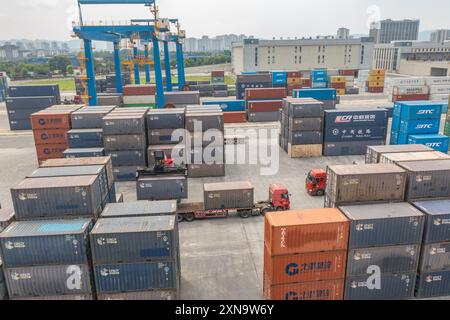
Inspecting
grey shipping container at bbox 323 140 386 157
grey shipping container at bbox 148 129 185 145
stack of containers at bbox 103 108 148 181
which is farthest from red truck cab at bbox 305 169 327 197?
stack of containers at bbox 103 108 148 181

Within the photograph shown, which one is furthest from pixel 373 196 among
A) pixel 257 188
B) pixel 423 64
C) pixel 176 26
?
pixel 423 64

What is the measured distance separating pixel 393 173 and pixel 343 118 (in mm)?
24219

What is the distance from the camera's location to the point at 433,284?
1923cm

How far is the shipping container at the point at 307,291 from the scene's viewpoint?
1792 cm

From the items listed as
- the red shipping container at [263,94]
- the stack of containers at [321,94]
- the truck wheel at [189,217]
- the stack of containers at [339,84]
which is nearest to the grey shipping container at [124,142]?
the truck wheel at [189,217]

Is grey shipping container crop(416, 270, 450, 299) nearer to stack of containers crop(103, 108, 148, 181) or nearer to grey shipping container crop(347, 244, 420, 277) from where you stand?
grey shipping container crop(347, 244, 420, 277)

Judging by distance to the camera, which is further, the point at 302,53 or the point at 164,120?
the point at 302,53

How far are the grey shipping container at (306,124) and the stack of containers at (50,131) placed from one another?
2701cm

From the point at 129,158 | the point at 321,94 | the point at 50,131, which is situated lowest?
the point at 129,158

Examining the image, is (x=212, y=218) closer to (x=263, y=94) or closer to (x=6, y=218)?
(x=6, y=218)

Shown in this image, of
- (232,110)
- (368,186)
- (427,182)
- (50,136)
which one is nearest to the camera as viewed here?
(368,186)

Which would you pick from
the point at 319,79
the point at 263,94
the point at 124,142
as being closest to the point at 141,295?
the point at 124,142

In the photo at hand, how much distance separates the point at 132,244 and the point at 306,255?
8.61m

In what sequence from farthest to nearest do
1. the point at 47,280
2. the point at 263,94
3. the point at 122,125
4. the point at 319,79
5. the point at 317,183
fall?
the point at 319,79 < the point at 263,94 < the point at 122,125 < the point at 317,183 < the point at 47,280
